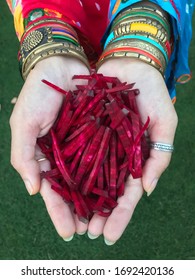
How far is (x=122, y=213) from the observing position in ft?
3.83

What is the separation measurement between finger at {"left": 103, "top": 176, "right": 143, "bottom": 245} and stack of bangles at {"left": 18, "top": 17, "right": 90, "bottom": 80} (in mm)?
454

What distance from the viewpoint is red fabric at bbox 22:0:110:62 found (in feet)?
4.17

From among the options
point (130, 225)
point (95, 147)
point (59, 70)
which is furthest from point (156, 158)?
point (130, 225)

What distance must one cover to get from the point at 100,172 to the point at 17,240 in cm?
83

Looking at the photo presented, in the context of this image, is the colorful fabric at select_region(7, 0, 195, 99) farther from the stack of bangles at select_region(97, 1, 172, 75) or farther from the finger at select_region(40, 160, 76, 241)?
the finger at select_region(40, 160, 76, 241)

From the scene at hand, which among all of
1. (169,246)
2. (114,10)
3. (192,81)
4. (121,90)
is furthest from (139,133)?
(192,81)

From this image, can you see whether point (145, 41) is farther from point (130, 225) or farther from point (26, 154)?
point (130, 225)

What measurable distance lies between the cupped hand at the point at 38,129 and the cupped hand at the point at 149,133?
10 centimetres

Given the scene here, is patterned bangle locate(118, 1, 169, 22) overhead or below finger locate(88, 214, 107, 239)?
overhead

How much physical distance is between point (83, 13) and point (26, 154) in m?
0.52

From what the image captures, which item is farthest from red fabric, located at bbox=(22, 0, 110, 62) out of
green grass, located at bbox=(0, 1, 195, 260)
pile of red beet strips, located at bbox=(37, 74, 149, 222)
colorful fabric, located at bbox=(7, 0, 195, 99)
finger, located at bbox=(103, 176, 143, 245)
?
green grass, located at bbox=(0, 1, 195, 260)

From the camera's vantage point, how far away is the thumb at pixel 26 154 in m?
1.14

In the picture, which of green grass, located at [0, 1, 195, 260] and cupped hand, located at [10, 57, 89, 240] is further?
green grass, located at [0, 1, 195, 260]

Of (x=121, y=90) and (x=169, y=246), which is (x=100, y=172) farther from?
(x=169, y=246)
